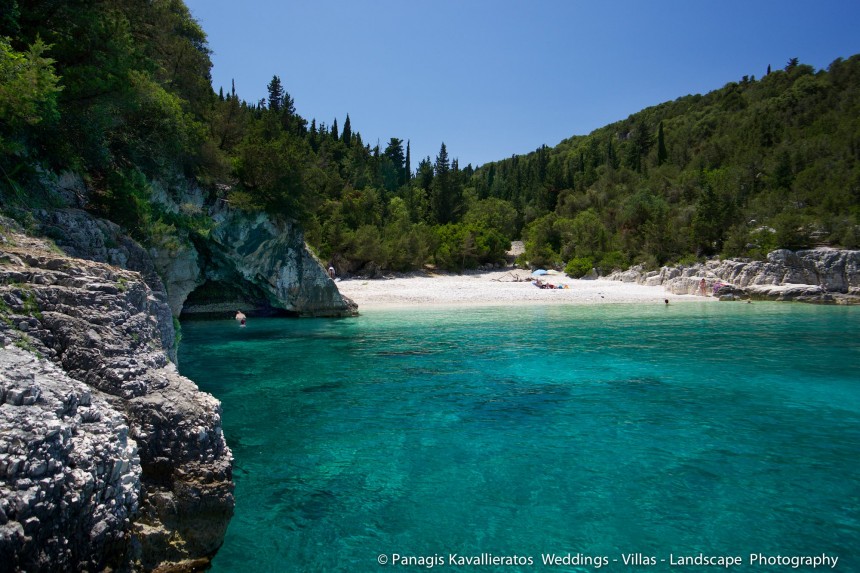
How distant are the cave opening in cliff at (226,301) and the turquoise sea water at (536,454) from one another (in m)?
9.69

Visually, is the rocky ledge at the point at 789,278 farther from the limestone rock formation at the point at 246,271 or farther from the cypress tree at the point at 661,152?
the cypress tree at the point at 661,152

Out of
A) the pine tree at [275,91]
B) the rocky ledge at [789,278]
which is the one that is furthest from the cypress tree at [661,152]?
the pine tree at [275,91]

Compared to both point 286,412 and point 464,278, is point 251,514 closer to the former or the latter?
point 286,412

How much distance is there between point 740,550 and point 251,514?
6545 mm

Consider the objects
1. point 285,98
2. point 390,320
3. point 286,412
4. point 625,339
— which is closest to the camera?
point 286,412

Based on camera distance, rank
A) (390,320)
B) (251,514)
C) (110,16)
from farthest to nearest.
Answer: (390,320) → (110,16) → (251,514)

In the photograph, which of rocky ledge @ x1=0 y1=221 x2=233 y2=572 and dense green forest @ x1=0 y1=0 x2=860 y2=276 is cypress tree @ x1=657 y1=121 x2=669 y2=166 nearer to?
→ dense green forest @ x1=0 y1=0 x2=860 y2=276

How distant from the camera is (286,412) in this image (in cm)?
1140

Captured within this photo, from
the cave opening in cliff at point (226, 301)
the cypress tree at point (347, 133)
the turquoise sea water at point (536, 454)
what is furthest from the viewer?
the cypress tree at point (347, 133)

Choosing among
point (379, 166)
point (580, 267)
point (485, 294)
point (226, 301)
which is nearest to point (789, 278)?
point (580, 267)

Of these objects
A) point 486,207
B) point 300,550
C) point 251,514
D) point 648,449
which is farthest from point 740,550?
point 486,207

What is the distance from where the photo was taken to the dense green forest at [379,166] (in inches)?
455

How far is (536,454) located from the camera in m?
8.84

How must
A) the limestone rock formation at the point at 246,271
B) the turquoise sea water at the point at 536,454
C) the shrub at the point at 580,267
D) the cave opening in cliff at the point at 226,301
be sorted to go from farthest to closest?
the shrub at the point at 580,267 < the cave opening in cliff at the point at 226,301 < the limestone rock formation at the point at 246,271 < the turquoise sea water at the point at 536,454
